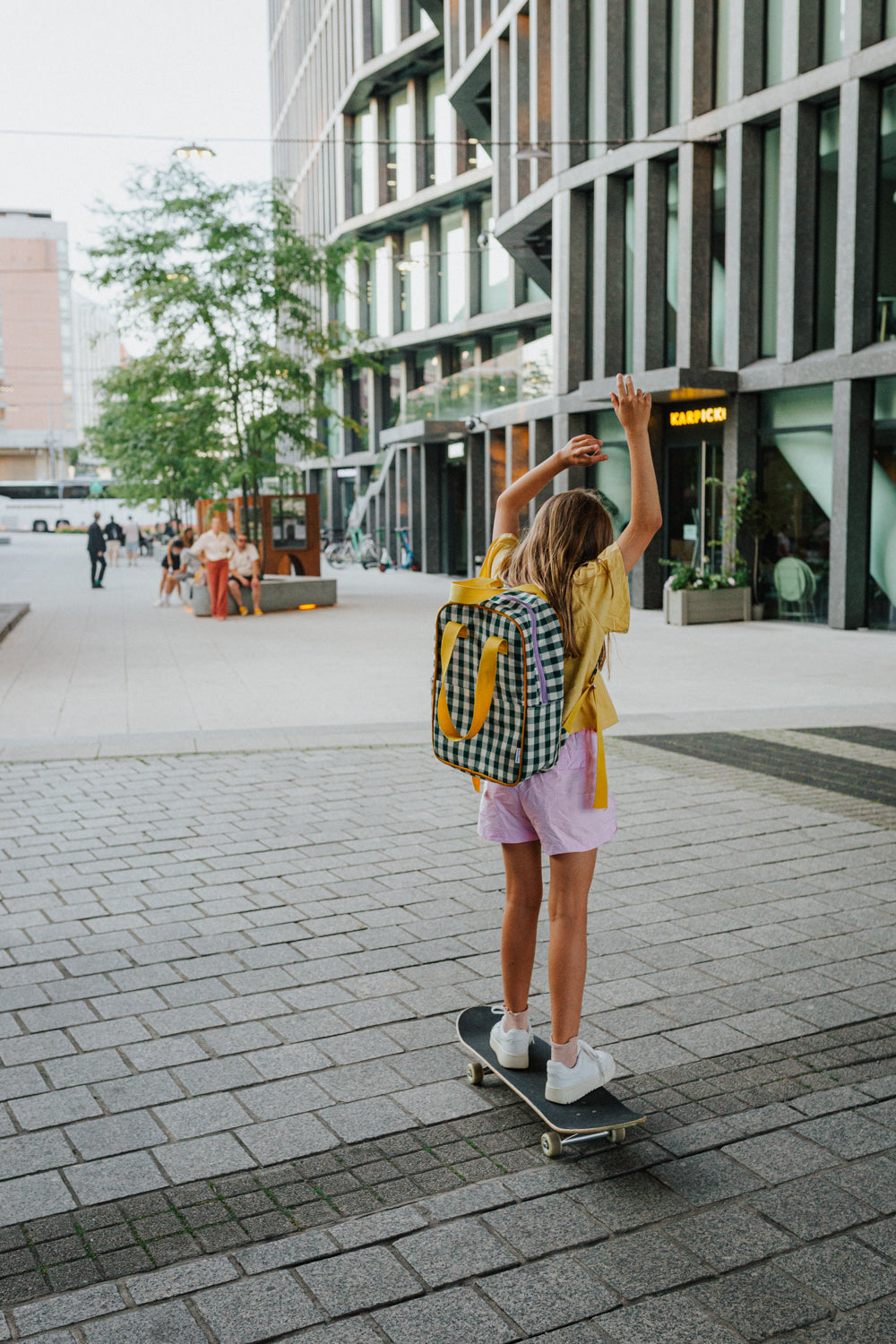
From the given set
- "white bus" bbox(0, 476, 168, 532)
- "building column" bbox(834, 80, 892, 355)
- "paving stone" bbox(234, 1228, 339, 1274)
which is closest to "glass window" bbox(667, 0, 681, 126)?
"building column" bbox(834, 80, 892, 355)

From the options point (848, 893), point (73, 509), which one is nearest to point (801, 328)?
point (848, 893)

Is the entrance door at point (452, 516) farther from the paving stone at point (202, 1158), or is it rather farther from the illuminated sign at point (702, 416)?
the paving stone at point (202, 1158)

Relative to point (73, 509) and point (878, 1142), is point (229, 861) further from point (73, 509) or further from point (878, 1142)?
point (73, 509)

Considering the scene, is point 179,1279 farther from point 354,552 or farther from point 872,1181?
point 354,552

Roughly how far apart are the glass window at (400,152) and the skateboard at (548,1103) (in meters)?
40.0

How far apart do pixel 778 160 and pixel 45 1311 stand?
20202 millimetres

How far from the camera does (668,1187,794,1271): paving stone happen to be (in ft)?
9.40

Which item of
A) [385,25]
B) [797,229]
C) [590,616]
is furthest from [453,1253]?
[385,25]

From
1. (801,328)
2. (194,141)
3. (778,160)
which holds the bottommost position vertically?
(801,328)

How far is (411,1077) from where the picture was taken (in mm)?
3805

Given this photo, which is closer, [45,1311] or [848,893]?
[45,1311]

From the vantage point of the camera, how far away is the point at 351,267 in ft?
148

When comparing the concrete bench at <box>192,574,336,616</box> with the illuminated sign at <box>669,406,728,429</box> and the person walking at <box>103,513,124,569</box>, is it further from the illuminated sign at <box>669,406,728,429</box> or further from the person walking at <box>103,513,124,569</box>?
the person walking at <box>103,513,124,569</box>

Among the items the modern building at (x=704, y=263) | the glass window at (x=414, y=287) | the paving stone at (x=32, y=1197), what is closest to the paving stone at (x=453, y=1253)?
the paving stone at (x=32, y=1197)
